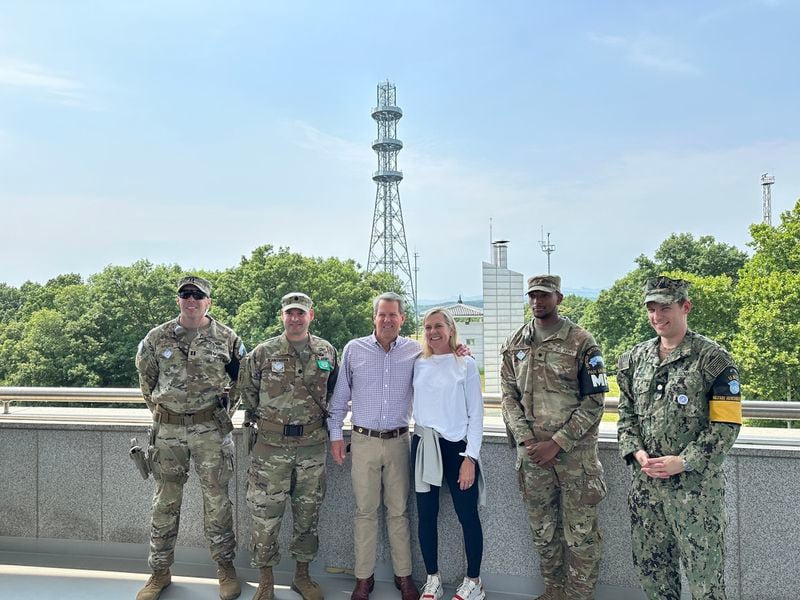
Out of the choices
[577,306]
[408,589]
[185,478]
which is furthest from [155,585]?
[577,306]

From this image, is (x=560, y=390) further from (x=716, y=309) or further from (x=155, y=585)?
(x=716, y=309)

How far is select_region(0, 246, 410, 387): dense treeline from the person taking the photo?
104 feet

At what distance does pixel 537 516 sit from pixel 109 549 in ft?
9.99

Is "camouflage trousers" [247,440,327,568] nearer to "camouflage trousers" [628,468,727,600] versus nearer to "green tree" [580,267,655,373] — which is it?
"camouflage trousers" [628,468,727,600]

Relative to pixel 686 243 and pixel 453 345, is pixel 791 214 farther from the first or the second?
pixel 453 345

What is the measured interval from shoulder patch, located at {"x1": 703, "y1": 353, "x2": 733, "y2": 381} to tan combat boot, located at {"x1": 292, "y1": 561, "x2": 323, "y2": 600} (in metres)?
2.47

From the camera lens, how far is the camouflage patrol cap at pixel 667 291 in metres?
2.63

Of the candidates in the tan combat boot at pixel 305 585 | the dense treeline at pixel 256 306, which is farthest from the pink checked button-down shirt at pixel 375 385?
the dense treeline at pixel 256 306

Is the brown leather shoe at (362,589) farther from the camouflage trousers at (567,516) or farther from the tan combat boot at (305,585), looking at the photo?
the camouflage trousers at (567,516)

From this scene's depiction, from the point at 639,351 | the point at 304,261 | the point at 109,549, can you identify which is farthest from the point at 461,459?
the point at 304,261

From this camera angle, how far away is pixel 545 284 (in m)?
3.02

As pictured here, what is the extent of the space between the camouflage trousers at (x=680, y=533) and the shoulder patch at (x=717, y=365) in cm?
46

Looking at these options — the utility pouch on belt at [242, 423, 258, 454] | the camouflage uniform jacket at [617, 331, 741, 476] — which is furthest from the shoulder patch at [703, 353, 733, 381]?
the utility pouch on belt at [242, 423, 258, 454]

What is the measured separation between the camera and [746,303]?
2311cm
